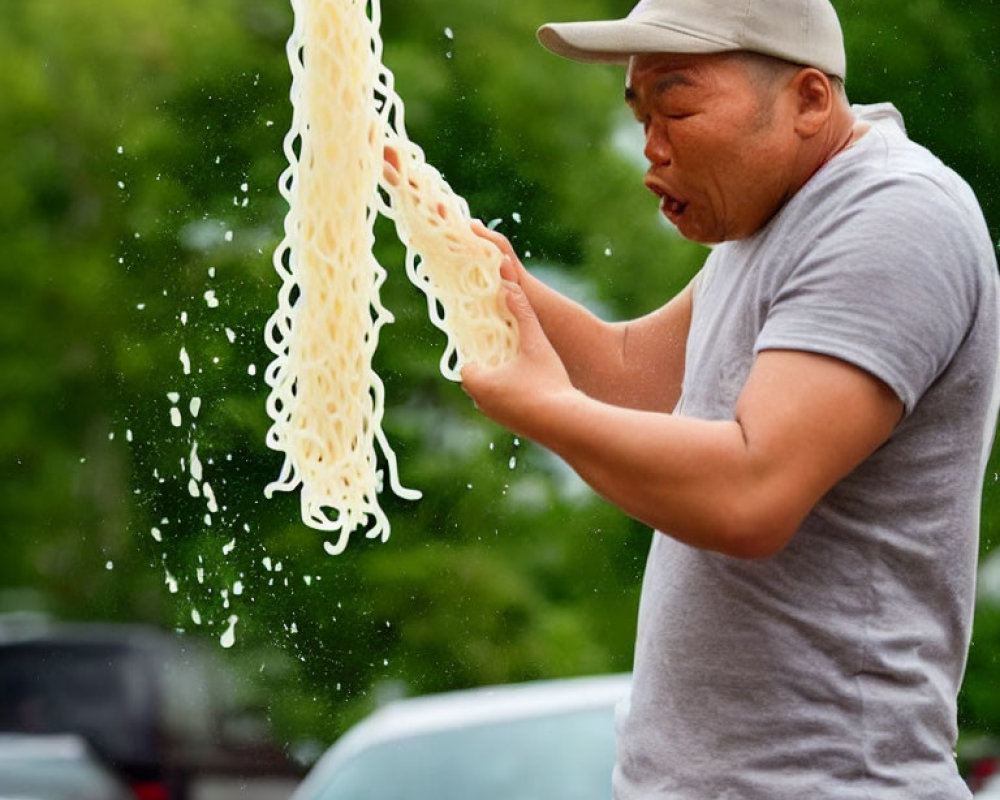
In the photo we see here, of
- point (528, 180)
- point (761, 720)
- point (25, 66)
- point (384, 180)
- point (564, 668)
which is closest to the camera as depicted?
point (761, 720)

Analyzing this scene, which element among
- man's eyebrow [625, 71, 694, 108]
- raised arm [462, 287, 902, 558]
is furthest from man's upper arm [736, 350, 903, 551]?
man's eyebrow [625, 71, 694, 108]

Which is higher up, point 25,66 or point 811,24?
point 811,24

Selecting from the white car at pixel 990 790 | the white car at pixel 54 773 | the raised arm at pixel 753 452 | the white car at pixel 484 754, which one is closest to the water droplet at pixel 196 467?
the white car at pixel 484 754

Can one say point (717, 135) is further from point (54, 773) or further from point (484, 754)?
point (54, 773)

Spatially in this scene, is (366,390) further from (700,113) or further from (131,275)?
(131,275)

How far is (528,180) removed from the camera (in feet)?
17.4

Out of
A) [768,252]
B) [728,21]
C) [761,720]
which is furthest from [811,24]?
[761,720]

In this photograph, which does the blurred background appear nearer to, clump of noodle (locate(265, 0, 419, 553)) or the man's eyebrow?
clump of noodle (locate(265, 0, 419, 553))

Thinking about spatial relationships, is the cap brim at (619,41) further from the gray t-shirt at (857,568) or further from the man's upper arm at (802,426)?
the man's upper arm at (802,426)

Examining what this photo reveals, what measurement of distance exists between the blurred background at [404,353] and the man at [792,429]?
10.3ft

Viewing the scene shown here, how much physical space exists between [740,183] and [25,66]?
620 cm

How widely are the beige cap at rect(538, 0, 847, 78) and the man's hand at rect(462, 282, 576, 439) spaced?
262mm

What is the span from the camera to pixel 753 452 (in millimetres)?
1315

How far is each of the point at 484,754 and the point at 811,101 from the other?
250 cm
